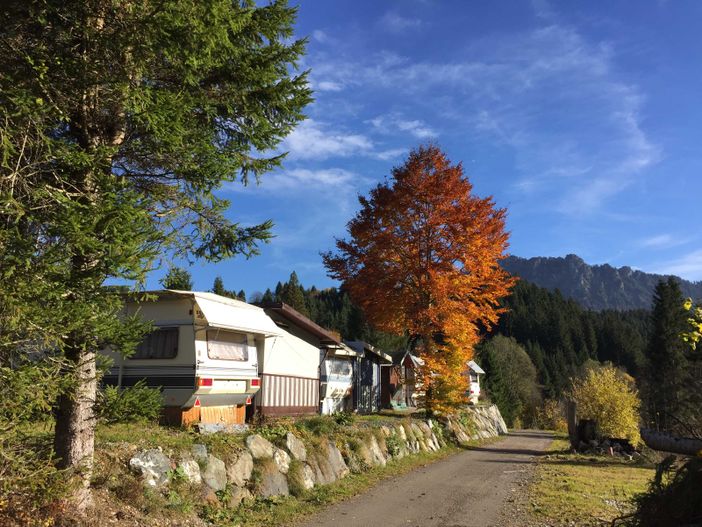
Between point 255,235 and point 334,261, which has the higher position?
point 334,261

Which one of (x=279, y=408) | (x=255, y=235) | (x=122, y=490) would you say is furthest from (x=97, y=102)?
(x=279, y=408)

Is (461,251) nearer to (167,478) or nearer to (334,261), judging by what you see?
(334,261)

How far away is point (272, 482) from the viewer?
10.7 meters

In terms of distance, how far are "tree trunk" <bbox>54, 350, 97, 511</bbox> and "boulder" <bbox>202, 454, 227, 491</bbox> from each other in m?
2.74

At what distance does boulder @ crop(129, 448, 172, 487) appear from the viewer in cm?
819

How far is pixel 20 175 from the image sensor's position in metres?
5.76

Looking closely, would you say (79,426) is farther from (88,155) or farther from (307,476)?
(307,476)

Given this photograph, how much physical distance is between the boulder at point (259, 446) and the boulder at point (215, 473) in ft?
3.62

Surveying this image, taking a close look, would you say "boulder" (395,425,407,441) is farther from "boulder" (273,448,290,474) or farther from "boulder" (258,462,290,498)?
"boulder" (258,462,290,498)

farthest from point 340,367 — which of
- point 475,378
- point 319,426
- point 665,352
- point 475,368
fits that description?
point 665,352

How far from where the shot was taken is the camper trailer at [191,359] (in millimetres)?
12375

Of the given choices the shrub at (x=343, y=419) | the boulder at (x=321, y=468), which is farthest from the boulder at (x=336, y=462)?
the shrub at (x=343, y=419)

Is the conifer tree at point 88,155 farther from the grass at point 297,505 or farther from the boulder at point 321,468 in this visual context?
the boulder at point 321,468

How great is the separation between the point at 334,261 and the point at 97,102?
60.0 ft
